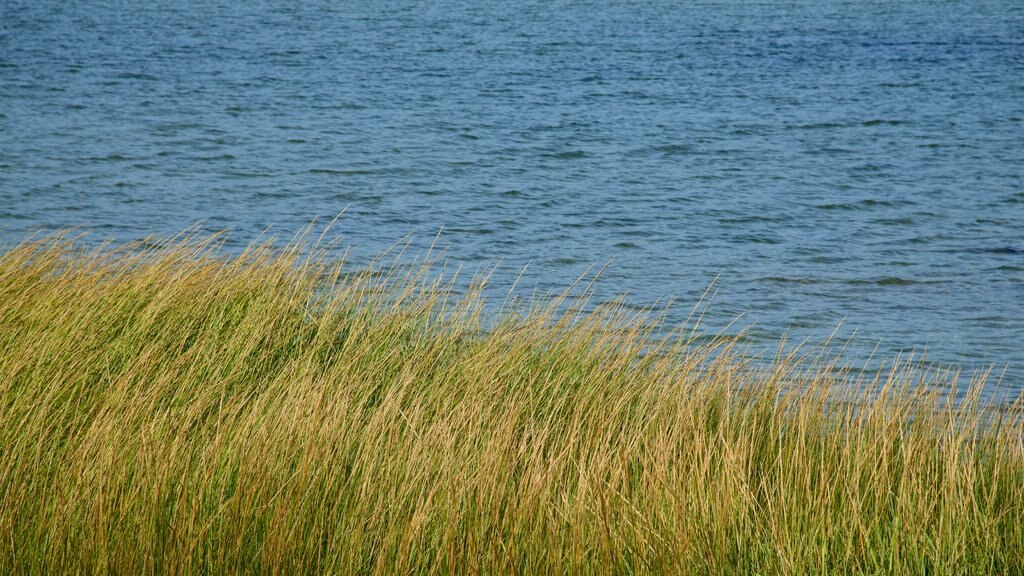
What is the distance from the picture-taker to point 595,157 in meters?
14.7

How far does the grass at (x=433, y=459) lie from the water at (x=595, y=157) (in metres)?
2.61

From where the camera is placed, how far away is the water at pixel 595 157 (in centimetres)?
922

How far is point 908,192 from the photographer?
12.7 metres

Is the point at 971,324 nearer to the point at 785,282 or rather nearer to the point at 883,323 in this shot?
the point at 883,323

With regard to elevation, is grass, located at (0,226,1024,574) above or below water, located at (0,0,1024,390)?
above

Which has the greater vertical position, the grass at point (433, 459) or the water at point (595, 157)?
the grass at point (433, 459)

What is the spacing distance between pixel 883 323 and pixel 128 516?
20.0 feet

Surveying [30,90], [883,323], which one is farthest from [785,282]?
[30,90]

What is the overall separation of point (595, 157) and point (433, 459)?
36.4 feet

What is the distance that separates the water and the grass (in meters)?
2.61

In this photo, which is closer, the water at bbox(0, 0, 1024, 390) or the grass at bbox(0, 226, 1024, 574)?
the grass at bbox(0, 226, 1024, 574)

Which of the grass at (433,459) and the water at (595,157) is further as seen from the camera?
the water at (595,157)

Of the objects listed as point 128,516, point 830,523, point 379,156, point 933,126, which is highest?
point 128,516

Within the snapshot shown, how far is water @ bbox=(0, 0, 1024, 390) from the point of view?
30.2 feet
